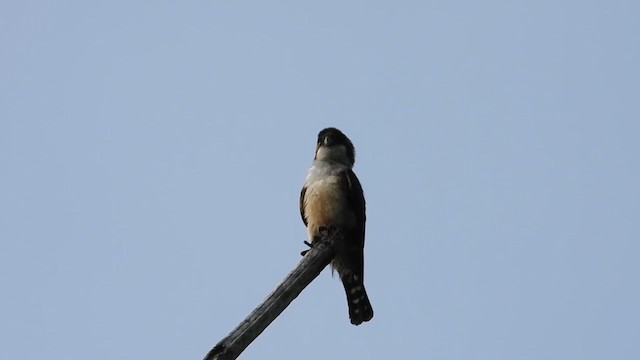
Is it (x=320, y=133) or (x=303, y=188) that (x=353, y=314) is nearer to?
(x=303, y=188)

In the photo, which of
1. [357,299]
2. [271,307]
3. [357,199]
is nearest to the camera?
[271,307]

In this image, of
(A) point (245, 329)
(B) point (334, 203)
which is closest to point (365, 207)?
(B) point (334, 203)

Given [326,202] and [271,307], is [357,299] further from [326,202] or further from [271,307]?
[271,307]

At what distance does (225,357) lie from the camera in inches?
231

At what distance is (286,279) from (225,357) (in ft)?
3.26

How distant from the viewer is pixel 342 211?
32.8 ft

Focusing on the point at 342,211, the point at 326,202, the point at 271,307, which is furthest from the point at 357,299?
the point at 271,307

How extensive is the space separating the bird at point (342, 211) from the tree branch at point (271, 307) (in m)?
1.69

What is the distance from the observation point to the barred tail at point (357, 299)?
9.42 meters

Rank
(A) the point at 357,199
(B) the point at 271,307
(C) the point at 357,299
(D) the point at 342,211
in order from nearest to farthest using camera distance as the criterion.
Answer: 1. (B) the point at 271,307
2. (C) the point at 357,299
3. (D) the point at 342,211
4. (A) the point at 357,199

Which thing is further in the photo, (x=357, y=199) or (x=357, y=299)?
(x=357, y=199)

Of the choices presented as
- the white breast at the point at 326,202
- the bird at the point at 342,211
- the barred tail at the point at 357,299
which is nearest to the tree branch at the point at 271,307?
the bird at the point at 342,211

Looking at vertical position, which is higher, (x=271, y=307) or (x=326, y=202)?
(x=326, y=202)

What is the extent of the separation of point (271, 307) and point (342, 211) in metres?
3.76
